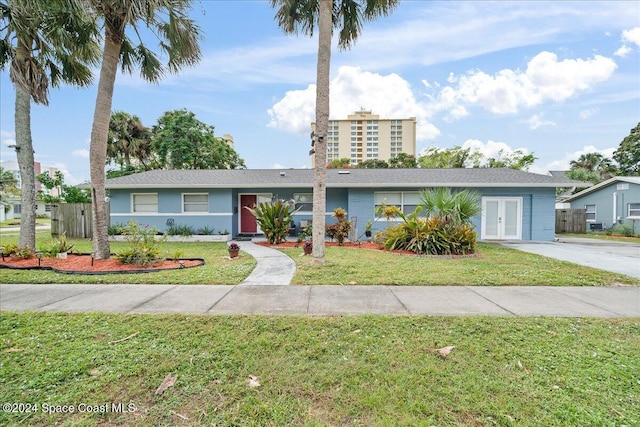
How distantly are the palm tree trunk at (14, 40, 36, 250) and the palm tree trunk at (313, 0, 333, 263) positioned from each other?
8382 millimetres

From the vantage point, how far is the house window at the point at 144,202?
44.9 ft

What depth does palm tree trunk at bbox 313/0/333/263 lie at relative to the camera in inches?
289

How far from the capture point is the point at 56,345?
121 inches

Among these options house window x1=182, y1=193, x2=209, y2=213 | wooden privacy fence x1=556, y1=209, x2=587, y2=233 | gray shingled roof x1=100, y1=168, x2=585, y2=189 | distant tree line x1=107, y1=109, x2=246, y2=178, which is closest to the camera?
gray shingled roof x1=100, y1=168, x2=585, y2=189

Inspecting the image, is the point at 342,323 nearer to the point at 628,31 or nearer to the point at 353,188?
the point at 353,188

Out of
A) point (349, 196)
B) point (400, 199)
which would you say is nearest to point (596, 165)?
point (400, 199)

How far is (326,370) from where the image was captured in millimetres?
2635

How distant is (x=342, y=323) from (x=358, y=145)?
90.6 metres

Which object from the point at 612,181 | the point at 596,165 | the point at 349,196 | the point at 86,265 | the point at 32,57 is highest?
the point at 596,165

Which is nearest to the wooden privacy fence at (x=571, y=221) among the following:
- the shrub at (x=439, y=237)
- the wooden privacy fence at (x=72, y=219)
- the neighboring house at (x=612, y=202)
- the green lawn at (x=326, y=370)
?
the neighboring house at (x=612, y=202)

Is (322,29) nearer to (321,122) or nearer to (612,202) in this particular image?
(321,122)

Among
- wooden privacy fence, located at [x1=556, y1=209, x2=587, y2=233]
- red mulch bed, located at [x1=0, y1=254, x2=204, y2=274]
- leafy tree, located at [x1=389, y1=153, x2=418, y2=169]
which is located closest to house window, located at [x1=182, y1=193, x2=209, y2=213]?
red mulch bed, located at [x1=0, y1=254, x2=204, y2=274]

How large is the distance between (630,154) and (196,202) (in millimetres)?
41469

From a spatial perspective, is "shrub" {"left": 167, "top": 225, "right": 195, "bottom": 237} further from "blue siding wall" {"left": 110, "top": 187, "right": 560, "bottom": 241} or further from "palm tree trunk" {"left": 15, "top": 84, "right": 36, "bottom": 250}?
"palm tree trunk" {"left": 15, "top": 84, "right": 36, "bottom": 250}
